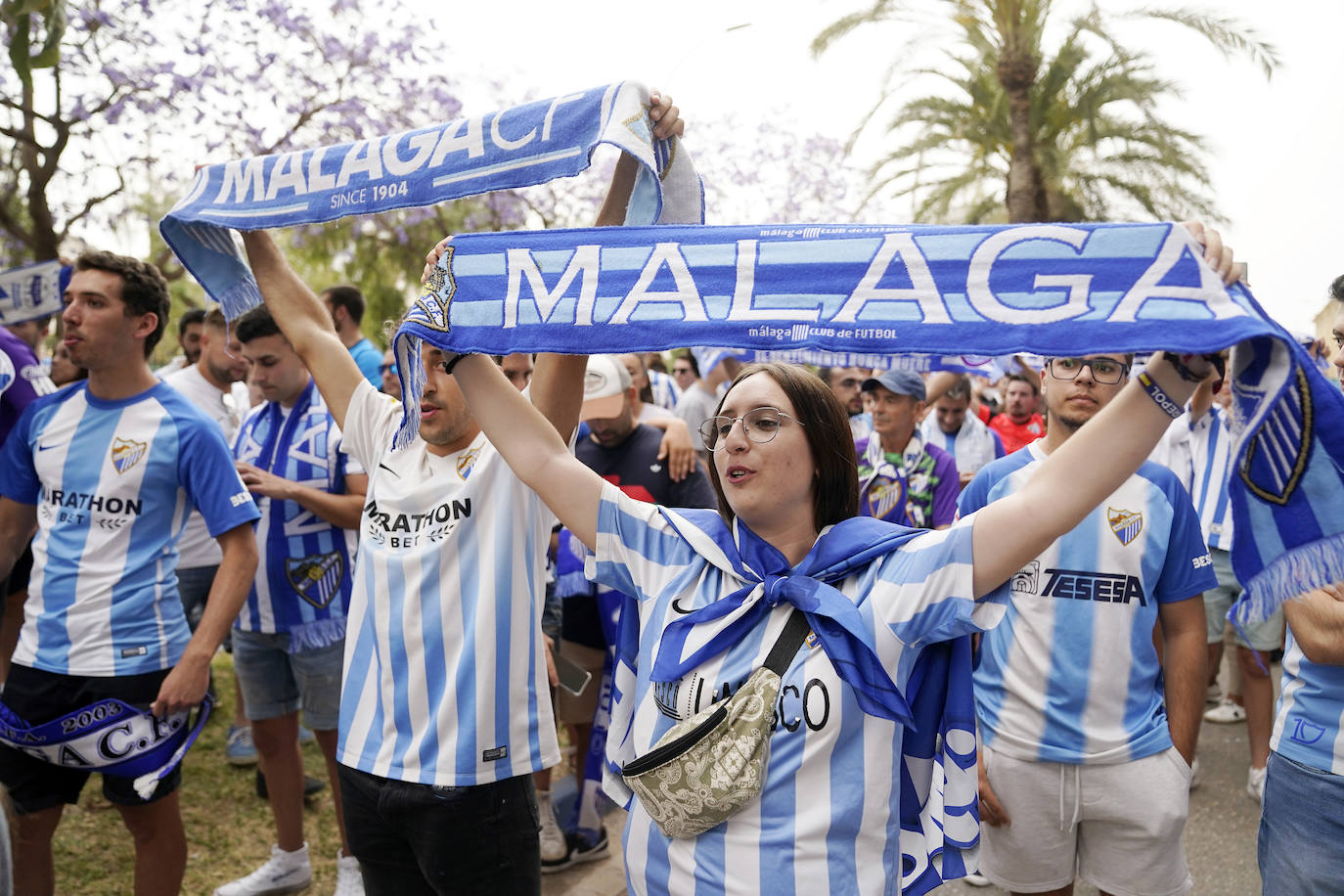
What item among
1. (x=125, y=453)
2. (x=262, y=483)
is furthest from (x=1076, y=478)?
(x=262, y=483)

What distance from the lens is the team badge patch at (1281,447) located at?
1674 mm

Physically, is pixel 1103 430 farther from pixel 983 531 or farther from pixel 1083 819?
pixel 1083 819

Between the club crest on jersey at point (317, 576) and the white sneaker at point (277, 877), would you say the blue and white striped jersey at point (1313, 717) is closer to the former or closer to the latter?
the club crest on jersey at point (317, 576)

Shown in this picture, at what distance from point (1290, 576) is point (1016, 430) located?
19.6 ft

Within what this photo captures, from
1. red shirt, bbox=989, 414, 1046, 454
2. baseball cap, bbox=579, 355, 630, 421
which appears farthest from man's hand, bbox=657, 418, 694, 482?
red shirt, bbox=989, 414, 1046, 454

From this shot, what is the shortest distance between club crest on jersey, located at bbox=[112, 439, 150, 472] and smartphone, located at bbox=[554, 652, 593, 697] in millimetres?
1607

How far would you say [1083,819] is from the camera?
2830 millimetres

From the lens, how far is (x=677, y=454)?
175 inches

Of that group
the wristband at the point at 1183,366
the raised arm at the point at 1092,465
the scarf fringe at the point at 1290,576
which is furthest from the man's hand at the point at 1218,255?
the scarf fringe at the point at 1290,576

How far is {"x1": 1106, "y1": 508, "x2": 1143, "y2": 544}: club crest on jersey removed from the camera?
279cm

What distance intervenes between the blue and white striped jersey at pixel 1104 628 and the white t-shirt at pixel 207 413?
350 centimetres

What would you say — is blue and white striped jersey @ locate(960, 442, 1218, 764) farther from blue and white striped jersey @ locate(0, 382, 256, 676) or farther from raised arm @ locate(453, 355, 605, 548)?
blue and white striped jersey @ locate(0, 382, 256, 676)

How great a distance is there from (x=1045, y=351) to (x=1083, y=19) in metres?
13.6

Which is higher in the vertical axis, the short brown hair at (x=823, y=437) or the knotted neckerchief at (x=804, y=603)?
the short brown hair at (x=823, y=437)
